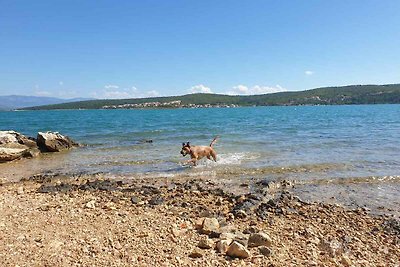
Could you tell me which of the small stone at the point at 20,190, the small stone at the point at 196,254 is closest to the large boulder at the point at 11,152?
the small stone at the point at 20,190

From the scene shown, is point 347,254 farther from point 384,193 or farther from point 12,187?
point 12,187

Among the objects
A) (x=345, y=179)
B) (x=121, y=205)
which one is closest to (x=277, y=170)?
(x=345, y=179)

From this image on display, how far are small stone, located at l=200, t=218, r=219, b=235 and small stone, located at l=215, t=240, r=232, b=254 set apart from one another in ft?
2.72

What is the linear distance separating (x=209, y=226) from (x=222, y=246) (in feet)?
3.79

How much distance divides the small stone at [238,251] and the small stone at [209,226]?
1215mm

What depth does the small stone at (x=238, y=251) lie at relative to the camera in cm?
713

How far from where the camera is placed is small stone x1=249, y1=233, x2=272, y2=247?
25.2 feet

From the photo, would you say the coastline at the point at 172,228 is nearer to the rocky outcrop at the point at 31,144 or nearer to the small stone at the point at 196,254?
the small stone at the point at 196,254

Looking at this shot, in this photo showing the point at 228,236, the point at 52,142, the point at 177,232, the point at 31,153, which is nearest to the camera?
the point at 228,236

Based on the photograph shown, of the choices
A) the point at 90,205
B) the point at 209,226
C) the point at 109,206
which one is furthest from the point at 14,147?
the point at 209,226

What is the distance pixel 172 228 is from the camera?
8641 mm

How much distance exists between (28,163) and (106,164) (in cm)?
557

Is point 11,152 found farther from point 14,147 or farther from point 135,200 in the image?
point 135,200

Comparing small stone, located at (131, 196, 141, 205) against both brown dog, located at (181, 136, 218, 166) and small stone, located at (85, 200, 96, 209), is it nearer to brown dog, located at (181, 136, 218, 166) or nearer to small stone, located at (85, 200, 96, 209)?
small stone, located at (85, 200, 96, 209)
